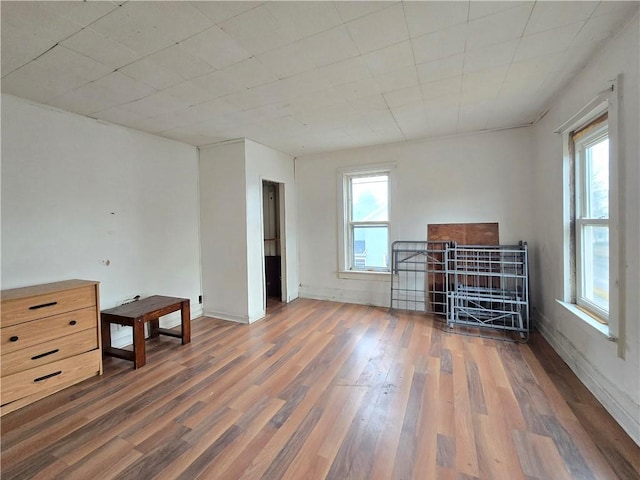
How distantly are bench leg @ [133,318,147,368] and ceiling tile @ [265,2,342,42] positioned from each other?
2569 mm

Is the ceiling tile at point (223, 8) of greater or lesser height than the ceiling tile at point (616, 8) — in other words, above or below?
below

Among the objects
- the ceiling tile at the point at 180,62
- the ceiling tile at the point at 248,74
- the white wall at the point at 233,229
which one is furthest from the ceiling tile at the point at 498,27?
the white wall at the point at 233,229

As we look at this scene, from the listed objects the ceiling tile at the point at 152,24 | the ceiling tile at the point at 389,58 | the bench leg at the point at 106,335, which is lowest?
the bench leg at the point at 106,335

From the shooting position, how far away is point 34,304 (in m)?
2.03

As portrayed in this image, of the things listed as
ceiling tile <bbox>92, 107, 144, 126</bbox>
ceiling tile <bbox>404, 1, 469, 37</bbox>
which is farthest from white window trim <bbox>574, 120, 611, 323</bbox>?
ceiling tile <bbox>92, 107, 144, 126</bbox>

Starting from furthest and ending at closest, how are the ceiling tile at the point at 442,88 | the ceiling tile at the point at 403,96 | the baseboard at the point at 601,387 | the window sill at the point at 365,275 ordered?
1. the window sill at the point at 365,275
2. the ceiling tile at the point at 403,96
3. the ceiling tile at the point at 442,88
4. the baseboard at the point at 601,387

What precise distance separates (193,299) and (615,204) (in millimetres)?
4259

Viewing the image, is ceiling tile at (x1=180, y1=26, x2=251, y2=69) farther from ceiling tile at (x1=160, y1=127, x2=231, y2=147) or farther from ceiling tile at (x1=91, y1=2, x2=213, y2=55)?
ceiling tile at (x1=160, y1=127, x2=231, y2=147)

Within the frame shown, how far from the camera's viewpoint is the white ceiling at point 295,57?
4.81 ft

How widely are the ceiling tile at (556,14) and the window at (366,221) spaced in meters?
2.54

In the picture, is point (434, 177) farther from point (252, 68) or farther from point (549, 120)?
point (252, 68)

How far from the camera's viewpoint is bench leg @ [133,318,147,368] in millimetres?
2467

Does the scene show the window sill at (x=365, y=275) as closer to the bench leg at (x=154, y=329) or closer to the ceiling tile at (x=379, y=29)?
the bench leg at (x=154, y=329)

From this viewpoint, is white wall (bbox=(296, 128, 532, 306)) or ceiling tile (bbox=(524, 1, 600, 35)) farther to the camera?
white wall (bbox=(296, 128, 532, 306))
